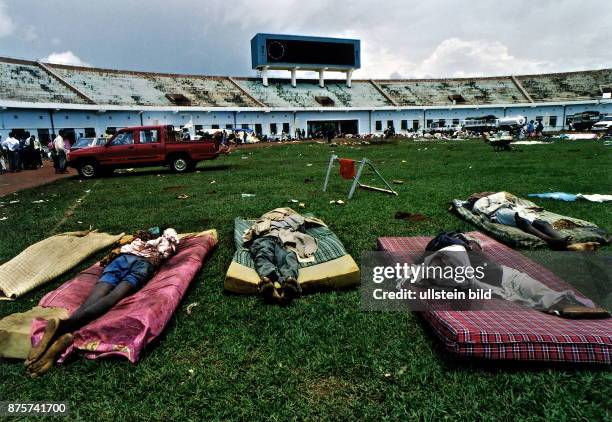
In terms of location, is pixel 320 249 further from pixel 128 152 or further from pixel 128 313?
pixel 128 152

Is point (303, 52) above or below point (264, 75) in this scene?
above

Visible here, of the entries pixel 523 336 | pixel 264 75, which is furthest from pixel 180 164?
pixel 264 75

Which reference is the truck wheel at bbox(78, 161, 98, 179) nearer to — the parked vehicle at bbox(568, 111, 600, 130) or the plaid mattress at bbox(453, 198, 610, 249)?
the plaid mattress at bbox(453, 198, 610, 249)

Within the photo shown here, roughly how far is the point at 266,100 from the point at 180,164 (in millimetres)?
25556

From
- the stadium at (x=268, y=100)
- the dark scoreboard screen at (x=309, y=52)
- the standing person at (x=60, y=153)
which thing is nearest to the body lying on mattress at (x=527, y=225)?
the standing person at (x=60, y=153)

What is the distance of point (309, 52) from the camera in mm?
39781

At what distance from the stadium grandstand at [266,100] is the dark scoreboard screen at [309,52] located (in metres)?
2.95

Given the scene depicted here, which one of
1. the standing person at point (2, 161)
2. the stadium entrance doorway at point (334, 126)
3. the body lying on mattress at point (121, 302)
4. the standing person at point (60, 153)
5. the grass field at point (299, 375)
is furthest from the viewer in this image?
the stadium entrance doorway at point (334, 126)

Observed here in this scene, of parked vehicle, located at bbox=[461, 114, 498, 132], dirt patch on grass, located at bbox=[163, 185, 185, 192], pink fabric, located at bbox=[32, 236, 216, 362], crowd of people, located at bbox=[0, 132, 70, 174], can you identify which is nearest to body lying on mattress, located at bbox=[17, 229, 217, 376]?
pink fabric, located at bbox=[32, 236, 216, 362]

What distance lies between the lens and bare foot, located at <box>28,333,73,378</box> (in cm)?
265

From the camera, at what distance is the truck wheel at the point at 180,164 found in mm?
14383

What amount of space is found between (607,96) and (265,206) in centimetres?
4786

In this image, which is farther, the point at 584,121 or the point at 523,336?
the point at 584,121

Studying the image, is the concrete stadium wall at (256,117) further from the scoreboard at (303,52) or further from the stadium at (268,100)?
the scoreboard at (303,52)
